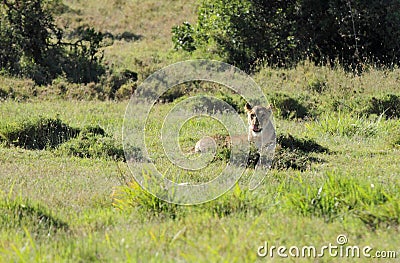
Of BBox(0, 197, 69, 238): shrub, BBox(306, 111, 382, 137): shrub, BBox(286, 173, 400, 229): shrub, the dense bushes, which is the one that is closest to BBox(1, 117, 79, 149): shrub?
BBox(0, 197, 69, 238): shrub

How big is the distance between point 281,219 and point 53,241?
2.20 m

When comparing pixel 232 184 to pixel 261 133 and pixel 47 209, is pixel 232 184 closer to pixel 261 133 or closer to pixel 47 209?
pixel 47 209

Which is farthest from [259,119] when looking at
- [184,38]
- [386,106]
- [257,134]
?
[184,38]

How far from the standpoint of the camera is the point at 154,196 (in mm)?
6758

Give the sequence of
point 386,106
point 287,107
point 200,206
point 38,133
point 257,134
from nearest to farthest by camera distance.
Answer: point 200,206 < point 257,134 < point 38,133 < point 386,106 < point 287,107

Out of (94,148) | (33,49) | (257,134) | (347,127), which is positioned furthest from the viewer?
(33,49)

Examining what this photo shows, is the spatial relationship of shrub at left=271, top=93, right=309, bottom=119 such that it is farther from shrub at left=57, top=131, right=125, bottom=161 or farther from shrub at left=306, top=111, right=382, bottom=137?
shrub at left=57, top=131, right=125, bottom=161

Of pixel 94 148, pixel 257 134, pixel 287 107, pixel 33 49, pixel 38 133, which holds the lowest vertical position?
pixel 94 148

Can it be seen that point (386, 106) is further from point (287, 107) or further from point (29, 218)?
point (29, 218)

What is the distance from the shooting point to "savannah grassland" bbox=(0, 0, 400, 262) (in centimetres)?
550

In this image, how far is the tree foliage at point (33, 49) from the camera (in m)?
18.0

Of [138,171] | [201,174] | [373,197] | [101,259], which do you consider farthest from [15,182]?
[373,197]

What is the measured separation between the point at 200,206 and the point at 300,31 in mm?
12670

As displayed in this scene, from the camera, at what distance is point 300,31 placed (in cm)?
1842
